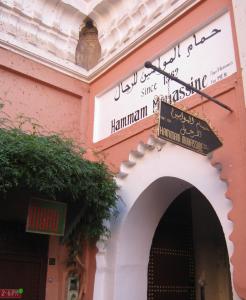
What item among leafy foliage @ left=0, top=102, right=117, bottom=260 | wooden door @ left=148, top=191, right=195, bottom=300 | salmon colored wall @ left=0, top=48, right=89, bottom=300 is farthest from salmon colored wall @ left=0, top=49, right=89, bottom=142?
wooden door @ left=148, top=191, right=195, bottom=300

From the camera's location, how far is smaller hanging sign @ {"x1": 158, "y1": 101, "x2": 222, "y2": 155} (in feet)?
11.5

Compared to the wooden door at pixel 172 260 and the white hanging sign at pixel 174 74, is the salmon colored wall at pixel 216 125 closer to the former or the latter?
the white hanging sign at pixel 174 74

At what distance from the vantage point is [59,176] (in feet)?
14.2

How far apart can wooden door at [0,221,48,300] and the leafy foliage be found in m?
0.44

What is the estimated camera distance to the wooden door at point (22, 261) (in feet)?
16.4

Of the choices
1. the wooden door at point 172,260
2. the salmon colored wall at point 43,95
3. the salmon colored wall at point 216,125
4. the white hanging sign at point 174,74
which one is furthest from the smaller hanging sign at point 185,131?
the salmon colored wall at point 43,95

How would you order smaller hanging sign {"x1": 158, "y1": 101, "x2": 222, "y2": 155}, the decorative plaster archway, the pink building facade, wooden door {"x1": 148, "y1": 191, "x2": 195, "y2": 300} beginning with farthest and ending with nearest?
wooden door {"x1": 148, "y1": 191, "x2": 195, "y2": 300} < the decorative plaster archway < the pink building facade < smaller hanging sign {"x1": 158, "y1": 101, "x2": 222, "y2": 155}

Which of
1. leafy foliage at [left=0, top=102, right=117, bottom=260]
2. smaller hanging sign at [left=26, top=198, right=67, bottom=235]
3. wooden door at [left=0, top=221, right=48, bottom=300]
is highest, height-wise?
leafy foliage at [left=0, top=102, right=117, bottom=260]

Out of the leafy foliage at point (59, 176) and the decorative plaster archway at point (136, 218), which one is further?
the decorative plaster archway at point (136, 218)

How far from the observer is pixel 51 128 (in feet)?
19.2

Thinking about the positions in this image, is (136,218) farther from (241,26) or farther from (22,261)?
(241,26)

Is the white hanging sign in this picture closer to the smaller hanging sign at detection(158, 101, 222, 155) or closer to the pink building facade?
the pink building facade

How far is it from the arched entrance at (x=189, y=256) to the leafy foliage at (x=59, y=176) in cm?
109

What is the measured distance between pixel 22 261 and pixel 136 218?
60.9 inches
